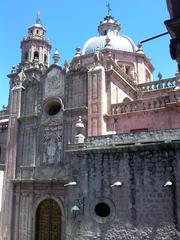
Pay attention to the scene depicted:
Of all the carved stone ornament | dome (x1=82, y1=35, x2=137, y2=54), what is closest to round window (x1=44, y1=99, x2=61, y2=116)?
the carved stone ornament

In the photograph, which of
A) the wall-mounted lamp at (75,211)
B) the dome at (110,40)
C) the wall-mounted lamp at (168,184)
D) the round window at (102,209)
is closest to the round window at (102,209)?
the round window at (102,209)

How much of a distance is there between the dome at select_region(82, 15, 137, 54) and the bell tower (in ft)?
14.2

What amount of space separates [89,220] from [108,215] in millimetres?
938

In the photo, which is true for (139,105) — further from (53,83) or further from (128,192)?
(53,83)

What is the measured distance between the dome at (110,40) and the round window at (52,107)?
9144mm

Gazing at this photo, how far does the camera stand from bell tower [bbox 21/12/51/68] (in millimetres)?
28030

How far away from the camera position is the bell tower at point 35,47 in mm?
28030

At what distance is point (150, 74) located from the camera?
29109 millimetres

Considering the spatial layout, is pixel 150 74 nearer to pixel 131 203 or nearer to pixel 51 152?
pixel 51 152

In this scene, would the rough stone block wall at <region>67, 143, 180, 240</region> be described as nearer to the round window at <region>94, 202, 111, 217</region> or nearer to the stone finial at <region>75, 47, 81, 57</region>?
the round window at <region>94, 202, 111, 217</region>

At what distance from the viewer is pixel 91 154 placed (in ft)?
43.5

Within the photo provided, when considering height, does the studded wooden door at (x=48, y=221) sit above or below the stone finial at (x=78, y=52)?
below

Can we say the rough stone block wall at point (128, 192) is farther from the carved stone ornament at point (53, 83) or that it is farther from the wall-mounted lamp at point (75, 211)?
the carved stone ornament at point (53, 83)

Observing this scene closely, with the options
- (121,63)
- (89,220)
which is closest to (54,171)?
(89,220)
